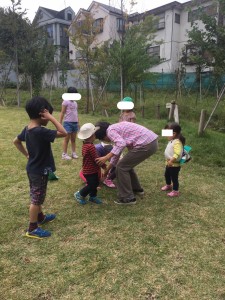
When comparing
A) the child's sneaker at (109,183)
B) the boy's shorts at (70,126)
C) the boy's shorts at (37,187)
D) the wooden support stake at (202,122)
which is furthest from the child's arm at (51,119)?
the wooden support stake at (202,122)

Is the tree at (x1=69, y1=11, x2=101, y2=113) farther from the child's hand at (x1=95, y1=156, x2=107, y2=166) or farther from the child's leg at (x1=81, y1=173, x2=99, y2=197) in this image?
the child's hand at (x1=95, y1=156, x2=107, y2=166)

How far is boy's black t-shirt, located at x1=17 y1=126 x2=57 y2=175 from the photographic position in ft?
8.54

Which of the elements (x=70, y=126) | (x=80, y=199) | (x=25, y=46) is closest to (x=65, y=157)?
(x=70, y=126)

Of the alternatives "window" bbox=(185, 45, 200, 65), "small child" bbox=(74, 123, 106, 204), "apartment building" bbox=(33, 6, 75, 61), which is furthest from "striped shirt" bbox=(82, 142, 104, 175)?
"apartment building" bbox=(33, 6, 75, 61)

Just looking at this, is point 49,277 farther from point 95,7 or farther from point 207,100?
point 95,7

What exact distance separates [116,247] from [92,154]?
1.15m

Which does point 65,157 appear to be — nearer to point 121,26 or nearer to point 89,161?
point 89,161

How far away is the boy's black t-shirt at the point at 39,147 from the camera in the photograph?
2604mm

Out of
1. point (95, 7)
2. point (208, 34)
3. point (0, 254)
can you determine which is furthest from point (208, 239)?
point (95, 7)

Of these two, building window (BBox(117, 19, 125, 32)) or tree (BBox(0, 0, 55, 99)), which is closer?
building window (BBox(117, 19, 125, 32))

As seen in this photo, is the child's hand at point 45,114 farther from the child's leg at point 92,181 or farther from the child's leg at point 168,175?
the child's leg at point 168,175

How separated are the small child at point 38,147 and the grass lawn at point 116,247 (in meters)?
0.26

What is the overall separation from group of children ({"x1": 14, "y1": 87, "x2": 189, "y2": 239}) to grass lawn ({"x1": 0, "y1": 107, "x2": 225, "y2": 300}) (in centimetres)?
19

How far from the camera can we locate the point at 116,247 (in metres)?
2.71
